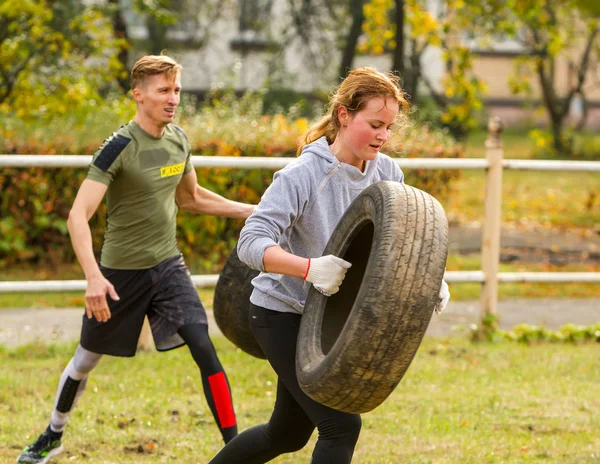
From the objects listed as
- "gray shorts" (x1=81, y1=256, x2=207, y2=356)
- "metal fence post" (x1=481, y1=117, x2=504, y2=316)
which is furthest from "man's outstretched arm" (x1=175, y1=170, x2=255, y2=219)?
"metal fence post" (x1=481, y1=117, x2=504, y2=316)

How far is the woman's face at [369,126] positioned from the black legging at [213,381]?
4.61 feet

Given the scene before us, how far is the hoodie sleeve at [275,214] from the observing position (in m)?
3.00

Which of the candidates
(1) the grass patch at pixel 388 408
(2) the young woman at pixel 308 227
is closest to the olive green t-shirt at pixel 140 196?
(1) the grass patch at pixel 388 408

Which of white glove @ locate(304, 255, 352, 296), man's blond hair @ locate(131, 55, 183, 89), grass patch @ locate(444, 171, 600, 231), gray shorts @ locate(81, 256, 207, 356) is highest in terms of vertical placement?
man's blond hair @ locate(131, 55, 183, 89)

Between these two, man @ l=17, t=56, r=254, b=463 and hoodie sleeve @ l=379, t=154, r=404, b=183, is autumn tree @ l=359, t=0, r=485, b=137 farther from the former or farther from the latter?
hoodie sleeve @ l=379, t=154, r=404, b=183

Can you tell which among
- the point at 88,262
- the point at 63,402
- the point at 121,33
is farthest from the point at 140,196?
the point at 121,33

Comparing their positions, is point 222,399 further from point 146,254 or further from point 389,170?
point 389,170

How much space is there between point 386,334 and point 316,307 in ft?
1.28

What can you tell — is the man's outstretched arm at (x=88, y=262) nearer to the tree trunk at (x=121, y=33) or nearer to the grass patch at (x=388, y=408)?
the grass patch at (x=388, y=408)

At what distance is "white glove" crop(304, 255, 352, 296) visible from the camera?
2941mm

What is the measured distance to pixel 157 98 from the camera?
4.26m

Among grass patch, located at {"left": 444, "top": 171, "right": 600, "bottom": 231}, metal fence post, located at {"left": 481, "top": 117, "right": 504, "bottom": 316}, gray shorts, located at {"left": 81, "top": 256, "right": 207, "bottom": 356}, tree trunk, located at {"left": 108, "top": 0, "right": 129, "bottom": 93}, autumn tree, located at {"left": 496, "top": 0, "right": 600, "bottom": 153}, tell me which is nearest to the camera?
gray shorts, located at {"left": 81, "top": 256, "right": 207, "bottom": 356}

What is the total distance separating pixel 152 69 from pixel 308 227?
143cm

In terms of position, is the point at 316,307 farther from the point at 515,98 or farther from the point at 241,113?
the point at 515,98
